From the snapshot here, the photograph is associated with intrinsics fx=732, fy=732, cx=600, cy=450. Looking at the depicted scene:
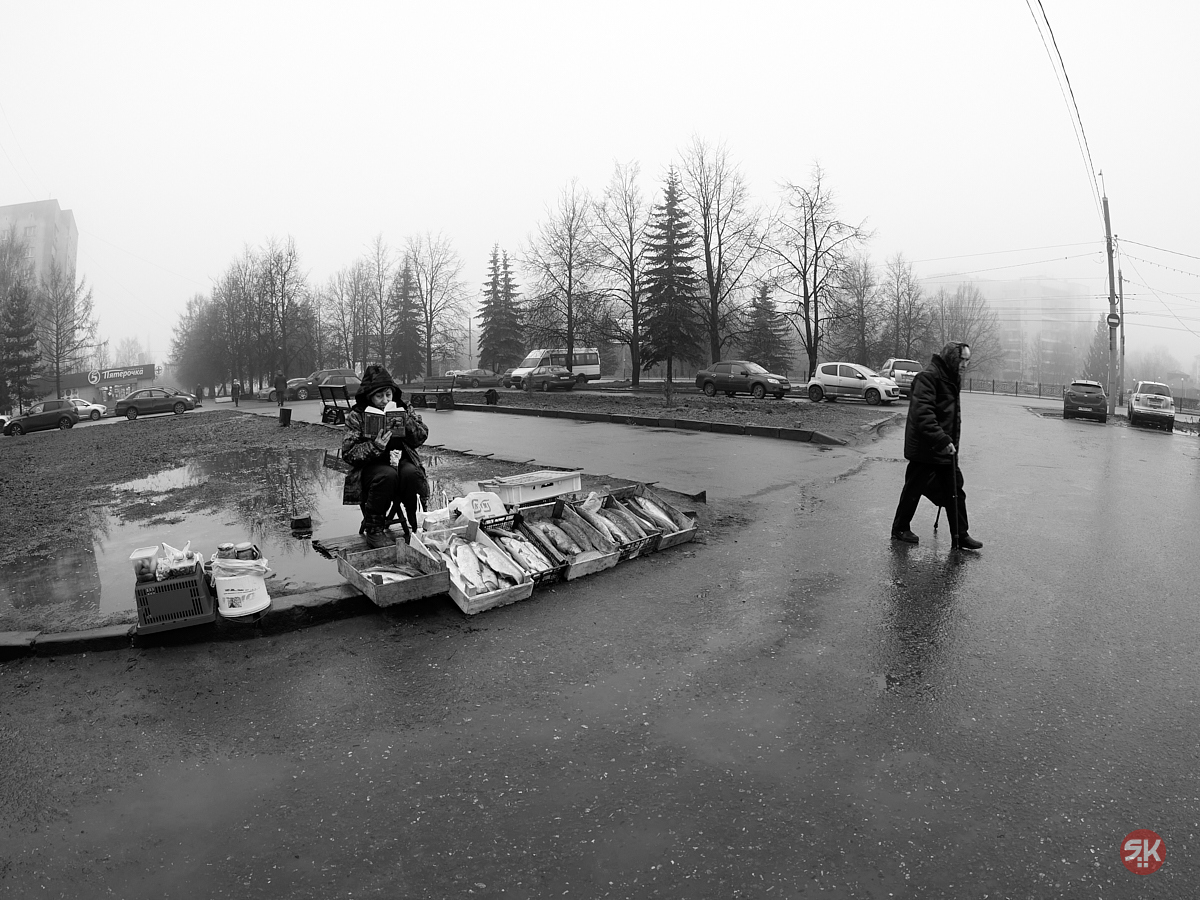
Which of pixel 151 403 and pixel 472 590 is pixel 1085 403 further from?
pixel 151 403

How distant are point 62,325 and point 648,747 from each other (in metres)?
66.3

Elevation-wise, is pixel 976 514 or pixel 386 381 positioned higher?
pixel 386 381

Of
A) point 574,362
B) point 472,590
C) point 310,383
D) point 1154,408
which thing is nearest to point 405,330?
point 574,362

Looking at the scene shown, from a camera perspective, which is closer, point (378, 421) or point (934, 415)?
point (378, 421)

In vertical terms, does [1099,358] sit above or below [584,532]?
above

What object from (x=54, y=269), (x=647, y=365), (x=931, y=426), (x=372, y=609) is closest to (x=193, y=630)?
(x=372, y=609)

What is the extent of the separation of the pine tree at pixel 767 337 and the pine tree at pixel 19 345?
52.3 meters

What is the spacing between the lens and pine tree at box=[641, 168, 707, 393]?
4341 cm

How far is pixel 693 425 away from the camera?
18656 mm

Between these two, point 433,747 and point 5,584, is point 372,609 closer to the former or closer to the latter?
point 433,747

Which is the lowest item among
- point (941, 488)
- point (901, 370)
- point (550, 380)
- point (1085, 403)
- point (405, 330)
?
point (941, 488)

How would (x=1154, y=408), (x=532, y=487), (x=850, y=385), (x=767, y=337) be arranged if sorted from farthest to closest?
(x=767, y=337)
(x=850, y=385)
(x=1154, y=408)
(x=532, y=487)

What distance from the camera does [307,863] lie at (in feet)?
9.20

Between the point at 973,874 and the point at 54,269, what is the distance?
244 ft
